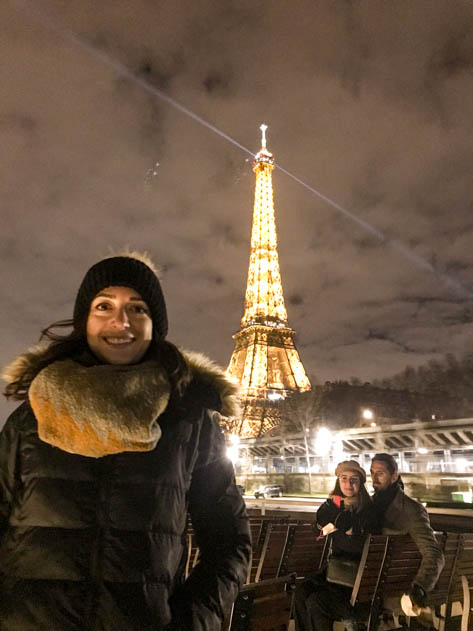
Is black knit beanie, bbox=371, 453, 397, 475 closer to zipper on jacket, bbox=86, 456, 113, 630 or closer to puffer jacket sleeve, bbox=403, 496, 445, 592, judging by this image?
puffer jacket sleeve, bbox=403, 496, 445, 592

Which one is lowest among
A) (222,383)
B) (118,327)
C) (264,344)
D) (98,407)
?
(98,407)

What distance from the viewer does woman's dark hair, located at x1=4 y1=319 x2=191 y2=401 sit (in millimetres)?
1979

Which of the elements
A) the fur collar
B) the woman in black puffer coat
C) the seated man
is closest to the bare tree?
the seated man

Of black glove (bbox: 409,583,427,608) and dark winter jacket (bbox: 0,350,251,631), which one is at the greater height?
dark winter jacket (bbox: 0,350,251,631)

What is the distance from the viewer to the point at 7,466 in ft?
5.70

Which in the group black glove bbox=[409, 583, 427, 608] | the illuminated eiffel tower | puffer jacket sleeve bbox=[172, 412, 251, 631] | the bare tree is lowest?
black glove bbox=[409, 583, 427, 608]

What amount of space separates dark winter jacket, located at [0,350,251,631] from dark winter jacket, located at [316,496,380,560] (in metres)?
3.09

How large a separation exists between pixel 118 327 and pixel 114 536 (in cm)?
88

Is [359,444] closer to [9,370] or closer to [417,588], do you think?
[417,588]

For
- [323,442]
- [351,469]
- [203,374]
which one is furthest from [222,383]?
[323,442]

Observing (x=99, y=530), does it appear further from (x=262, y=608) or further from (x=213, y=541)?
(x=262, y=608)

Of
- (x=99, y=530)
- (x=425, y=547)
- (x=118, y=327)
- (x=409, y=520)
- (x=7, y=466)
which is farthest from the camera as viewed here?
(x=409, y=520)

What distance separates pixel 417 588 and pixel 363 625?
1.93 ft

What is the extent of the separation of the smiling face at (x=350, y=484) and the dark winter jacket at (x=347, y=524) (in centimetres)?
11
